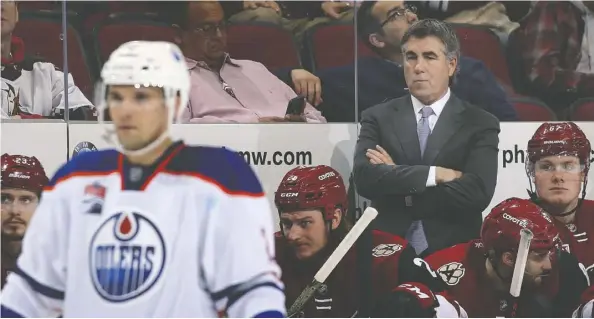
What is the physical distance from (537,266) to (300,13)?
49.6 inches

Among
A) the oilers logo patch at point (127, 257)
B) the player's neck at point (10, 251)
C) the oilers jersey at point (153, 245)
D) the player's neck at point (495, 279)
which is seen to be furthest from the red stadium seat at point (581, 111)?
the player's neck at point (10, 251)

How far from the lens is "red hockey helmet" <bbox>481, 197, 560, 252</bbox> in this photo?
116 inches

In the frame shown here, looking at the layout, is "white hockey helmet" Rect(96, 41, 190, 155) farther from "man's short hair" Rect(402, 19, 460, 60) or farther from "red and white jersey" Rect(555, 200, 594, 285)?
"red and white jersey" Rect(555, 200, 594, 285)

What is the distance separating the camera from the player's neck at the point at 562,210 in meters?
3.04

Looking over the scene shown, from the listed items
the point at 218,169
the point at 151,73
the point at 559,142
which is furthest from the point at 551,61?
the point at 151,73

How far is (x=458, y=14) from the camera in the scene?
3.02m

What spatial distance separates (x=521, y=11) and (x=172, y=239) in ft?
5.04

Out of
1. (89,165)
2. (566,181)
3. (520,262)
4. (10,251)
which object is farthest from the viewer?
(566,181)

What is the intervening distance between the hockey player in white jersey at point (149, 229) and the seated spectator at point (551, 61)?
1163 mm

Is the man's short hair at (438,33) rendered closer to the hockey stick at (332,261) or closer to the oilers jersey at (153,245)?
the hockey stick at (332,261)

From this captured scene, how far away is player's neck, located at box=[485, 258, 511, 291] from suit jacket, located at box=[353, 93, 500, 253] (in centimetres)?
12

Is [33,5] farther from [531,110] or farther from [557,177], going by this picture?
[557,177]

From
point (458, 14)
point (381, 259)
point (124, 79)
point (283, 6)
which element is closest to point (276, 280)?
point (381, 259)

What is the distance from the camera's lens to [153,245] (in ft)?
8.21
